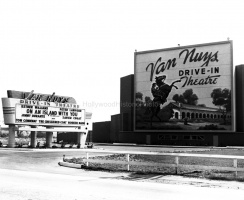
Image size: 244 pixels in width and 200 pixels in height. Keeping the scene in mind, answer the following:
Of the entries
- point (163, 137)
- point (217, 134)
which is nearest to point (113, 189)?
point (217, 134)

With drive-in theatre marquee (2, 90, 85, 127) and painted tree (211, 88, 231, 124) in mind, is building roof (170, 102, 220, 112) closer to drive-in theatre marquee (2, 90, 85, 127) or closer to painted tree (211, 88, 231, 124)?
painted tree (211, 88, 231, 124)

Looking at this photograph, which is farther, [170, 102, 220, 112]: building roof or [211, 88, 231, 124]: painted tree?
[170, 102, 220, 112]: building roof

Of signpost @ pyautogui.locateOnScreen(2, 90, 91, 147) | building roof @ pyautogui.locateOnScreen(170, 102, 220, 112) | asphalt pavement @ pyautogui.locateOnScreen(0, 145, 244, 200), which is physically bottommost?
asphalt pavement @ pyautogui.locateOnScreen(0, 145, 244, 200)

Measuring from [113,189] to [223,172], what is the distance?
8743 millimetres

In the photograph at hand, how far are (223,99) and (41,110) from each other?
120ft

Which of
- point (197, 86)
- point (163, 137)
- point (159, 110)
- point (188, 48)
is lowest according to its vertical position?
point (163, 137)

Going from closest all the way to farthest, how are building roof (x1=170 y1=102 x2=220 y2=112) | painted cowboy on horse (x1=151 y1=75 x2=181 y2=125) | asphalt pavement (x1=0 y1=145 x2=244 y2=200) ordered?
asphalt pavement (x1=0 y1=145 x2=244 y2=200)
building roof (x1=170 y1=102 x2=220 y2=112)
painted cowboy on horse (x1=151 y1=75 x2=181 y2=125)

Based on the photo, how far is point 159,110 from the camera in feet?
255

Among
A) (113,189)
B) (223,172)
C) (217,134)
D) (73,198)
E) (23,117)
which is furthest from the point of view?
(217,134)

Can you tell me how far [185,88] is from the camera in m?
74.8

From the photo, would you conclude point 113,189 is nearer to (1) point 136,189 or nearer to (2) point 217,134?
(1) point 136,189

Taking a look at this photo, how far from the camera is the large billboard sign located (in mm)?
70500

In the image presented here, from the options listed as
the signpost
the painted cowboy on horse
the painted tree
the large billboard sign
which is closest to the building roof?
the large billboard sign

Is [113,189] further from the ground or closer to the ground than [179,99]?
closer to the ground
